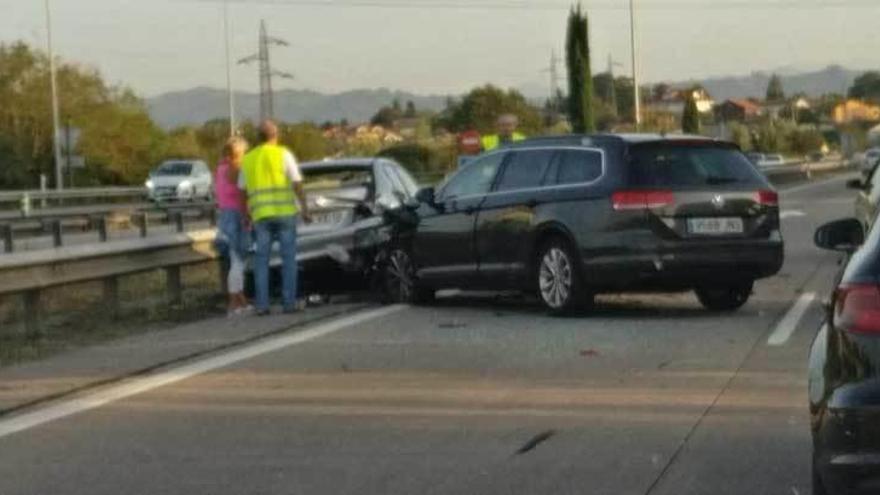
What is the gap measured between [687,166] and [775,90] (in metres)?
151

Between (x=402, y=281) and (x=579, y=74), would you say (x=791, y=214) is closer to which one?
(x=579, y=74)

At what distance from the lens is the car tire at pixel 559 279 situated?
15562 mm

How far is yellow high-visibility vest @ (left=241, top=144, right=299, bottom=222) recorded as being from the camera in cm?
1669

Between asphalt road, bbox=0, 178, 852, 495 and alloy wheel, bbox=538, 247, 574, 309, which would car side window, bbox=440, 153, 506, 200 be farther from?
asphalt road, bbox=0, 178, 852, 495

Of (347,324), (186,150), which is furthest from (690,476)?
(186,150)

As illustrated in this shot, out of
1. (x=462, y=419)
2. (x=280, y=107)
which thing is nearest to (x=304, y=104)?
(x=280, y=107)

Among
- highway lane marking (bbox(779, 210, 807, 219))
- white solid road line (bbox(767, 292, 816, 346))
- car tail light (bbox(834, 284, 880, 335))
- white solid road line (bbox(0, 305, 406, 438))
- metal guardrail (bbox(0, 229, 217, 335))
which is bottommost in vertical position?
highway lane marking (bbox(779, 210, 807, 219))

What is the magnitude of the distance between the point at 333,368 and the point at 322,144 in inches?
2259

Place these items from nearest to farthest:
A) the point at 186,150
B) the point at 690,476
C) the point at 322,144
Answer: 1. the point at 690,476
2. the point at 322,144
3. the point at 186,150

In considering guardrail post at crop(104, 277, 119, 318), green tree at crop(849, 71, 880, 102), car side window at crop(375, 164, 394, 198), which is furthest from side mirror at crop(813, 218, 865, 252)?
green tree at crop(849, 71, 880, 102)

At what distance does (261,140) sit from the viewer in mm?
17234

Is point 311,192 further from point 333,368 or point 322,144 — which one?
point 322,144

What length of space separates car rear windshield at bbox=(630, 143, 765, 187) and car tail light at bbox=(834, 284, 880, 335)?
8.79 m

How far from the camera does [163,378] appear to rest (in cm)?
1236
